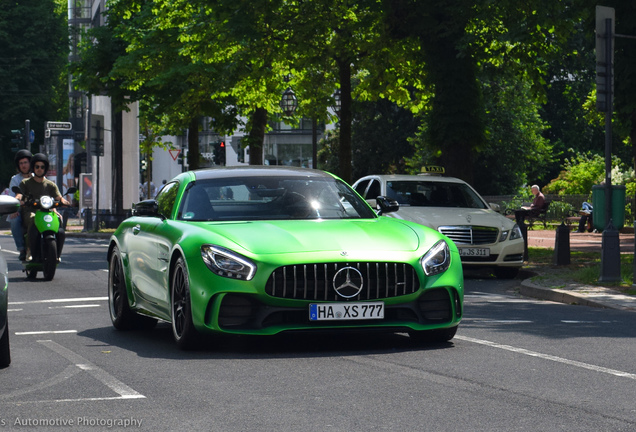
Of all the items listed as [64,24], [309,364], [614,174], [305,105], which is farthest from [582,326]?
[64,24]

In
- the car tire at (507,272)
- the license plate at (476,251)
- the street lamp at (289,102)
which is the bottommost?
the car tire at (507,272)

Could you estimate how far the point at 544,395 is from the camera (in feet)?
23.0

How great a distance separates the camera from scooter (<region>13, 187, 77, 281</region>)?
1786 cm

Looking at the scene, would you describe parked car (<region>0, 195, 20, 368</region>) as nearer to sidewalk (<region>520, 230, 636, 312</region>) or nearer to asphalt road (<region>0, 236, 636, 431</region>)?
asphalt road (<region>0, 236, 636, 431</region>)

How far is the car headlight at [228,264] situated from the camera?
28.3ft

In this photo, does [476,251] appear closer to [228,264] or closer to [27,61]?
[228,264]

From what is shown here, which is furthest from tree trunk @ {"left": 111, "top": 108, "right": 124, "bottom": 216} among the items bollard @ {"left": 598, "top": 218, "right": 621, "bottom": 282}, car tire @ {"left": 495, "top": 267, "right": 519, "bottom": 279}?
bollard @ {"left": 598, "top": 218, "right": 621, "bottom": 282}

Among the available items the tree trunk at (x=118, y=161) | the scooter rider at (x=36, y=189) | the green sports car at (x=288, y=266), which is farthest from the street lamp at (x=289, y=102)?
the green sports car at (x=288, y=266)

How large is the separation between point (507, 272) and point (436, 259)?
32.7 feet

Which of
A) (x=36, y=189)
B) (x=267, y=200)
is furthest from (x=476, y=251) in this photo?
(x=267, y=200)

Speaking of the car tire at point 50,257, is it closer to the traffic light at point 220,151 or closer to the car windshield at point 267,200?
the car windshield at point 267,200

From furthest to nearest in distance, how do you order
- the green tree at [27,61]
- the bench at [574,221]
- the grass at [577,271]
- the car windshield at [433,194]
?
the green tree at [27,61] < the bench at [574,221] < the car windshield at [433,194] < the grass at [577,271]

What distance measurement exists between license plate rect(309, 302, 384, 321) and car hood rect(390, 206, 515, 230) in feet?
30.4

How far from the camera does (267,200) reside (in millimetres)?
9930
